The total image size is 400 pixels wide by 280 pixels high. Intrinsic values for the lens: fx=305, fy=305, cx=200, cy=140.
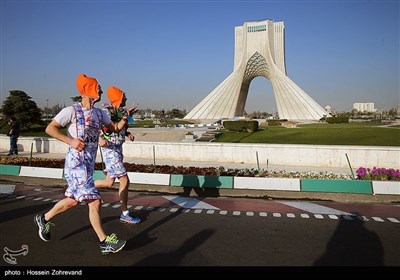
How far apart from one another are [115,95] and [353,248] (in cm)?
408

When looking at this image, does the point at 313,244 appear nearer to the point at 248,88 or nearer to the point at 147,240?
the point at 147,240

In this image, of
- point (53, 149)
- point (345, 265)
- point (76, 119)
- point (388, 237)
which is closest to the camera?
point (345, 265)

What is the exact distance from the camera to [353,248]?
3953 mm

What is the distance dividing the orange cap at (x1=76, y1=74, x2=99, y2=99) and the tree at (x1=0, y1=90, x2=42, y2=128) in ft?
118

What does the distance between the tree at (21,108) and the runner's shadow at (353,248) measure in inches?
1484

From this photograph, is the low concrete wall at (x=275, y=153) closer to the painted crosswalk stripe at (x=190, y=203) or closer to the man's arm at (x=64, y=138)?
the painted crosswalk stripe at (x=190, y=203)

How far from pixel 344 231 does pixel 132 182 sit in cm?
534

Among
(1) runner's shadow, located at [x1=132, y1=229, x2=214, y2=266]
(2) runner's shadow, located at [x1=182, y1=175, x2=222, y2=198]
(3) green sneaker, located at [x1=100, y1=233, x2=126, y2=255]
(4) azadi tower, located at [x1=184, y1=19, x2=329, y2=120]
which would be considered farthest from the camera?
(4) azadi tower, located at [x1=184, y1=19, x2=329, y2=120]

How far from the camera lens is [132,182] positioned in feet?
26.8

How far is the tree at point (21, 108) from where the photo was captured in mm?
34812

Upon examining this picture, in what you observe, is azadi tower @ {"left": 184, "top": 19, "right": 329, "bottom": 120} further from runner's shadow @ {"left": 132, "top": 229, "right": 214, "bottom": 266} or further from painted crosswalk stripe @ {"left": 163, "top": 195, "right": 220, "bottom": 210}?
runner's shadow @ {"left": 132, "top": 229, "right": 214, "bottom": 266}

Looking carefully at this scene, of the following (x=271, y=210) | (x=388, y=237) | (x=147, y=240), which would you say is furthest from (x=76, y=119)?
(x=388, y=237)

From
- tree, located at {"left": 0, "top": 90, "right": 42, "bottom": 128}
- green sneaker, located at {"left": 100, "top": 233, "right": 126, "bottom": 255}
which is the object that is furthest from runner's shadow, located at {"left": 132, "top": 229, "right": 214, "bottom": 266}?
tree, located at {"left": 0, "top": 90, "right": 42, "bottom": 128}

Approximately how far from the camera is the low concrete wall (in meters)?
11.0
